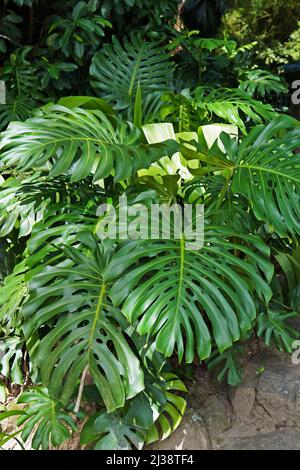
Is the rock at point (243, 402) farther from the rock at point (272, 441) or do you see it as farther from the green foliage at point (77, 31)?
the green foliage at point (77, 31)

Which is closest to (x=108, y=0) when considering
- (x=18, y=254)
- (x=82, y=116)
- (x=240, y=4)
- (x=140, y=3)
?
(x=140, y=3)

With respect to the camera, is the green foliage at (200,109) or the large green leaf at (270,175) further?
the green foliage at (200,109)

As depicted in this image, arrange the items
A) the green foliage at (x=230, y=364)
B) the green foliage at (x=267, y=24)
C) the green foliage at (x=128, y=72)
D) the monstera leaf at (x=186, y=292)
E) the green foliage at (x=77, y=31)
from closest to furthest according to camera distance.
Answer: the monstera leaf at (x=186, y=292) → the green foliage at (x=230, y=364) → the green foliage at (x=128, y=72) → the green foliage at (x=77, y=31) → the green foliage at (x=267, y=24)

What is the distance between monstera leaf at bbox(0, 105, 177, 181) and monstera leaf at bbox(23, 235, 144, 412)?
0.23m

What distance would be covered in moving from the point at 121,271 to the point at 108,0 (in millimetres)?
1877

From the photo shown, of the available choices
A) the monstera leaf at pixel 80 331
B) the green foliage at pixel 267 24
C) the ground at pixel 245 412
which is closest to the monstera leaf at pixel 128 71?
the monstera leaf at pixel 80 331

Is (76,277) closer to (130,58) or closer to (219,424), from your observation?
(219,424)

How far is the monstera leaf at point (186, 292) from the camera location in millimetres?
1603

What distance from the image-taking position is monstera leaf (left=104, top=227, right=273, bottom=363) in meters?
1.60

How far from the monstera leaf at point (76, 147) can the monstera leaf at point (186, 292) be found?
0.26m

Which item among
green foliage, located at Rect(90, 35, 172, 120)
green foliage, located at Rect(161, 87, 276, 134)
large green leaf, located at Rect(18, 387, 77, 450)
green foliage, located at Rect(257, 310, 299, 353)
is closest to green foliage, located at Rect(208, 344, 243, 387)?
green foliage, located at Rect(257, 310, 299, 353)

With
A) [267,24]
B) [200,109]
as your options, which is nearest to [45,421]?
[200,109]

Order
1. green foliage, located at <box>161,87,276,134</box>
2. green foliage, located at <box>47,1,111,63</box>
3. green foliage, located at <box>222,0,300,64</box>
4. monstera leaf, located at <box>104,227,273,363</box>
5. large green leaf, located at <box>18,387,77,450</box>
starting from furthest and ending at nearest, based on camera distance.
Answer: green foliage, located at <box>222,0,300,64</box>, green foliage, located at <box>47,1,111,63</box>, green foliage, located at <box>161,87,276,134</box>, large green leaf, located at <box>18,387,77,450</box>, monstera leaf, located at <box>104,227,273,363</box>

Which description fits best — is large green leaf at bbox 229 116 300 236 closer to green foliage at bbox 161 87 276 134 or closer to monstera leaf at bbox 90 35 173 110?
Answer: green foliage at bbox 161 87 276 134
